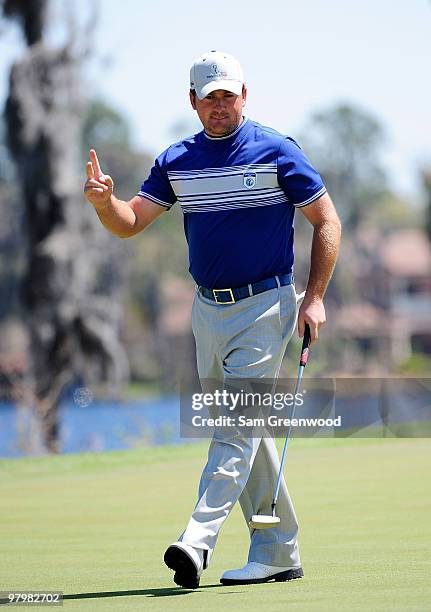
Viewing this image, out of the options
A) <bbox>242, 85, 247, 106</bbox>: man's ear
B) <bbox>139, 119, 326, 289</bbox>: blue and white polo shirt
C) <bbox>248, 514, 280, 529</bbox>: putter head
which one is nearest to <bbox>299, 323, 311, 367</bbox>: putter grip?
<bbox>139, 119, 326, 289</bbox>: blue and white polo shirt

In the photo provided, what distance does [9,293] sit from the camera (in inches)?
2434

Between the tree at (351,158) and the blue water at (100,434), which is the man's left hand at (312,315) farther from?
the tree at (351,158)

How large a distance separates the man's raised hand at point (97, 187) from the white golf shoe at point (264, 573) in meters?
1.60

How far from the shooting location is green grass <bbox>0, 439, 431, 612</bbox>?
5.41 m

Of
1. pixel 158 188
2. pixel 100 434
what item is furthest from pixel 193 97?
pixel 100 434

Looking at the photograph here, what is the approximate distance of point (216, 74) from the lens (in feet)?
19.9

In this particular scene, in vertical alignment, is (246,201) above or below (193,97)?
below

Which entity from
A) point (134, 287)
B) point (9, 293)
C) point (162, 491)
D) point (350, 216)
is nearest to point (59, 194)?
point (162, 491)

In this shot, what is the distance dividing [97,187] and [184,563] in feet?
5.25

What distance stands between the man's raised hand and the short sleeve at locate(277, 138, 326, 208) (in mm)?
711

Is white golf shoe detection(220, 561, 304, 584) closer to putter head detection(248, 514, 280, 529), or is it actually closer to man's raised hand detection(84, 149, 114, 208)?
putter head detection(248, 514, 280, 529)

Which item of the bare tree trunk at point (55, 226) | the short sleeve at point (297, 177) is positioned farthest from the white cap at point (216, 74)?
the bare tree trunk at point (55, 226)

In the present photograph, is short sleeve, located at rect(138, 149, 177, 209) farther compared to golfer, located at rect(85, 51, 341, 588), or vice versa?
short sleeve, located at rect(138, 149, 177, 209)

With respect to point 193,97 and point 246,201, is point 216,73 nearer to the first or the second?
point 193,97
